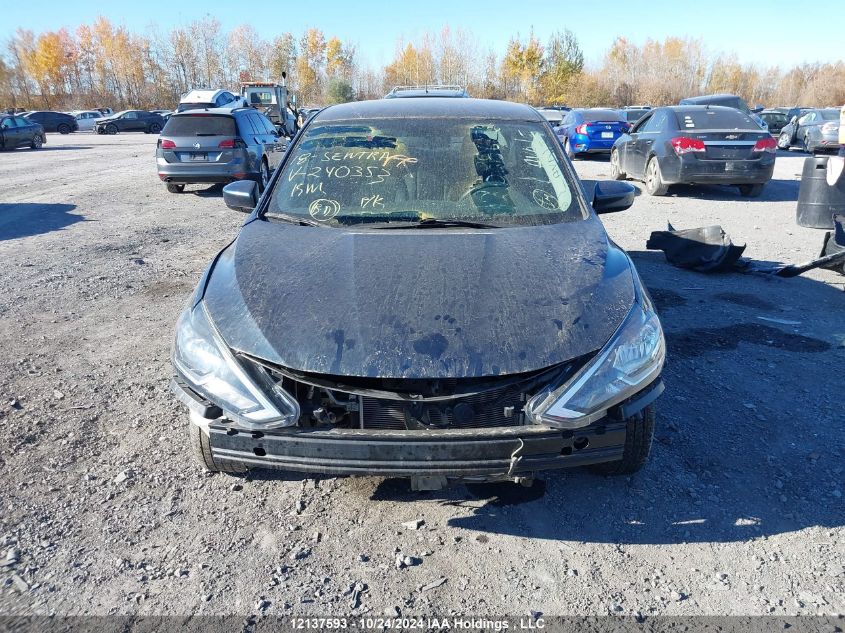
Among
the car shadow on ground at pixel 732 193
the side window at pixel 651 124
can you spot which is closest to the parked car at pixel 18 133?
the side window at pixel 651 124

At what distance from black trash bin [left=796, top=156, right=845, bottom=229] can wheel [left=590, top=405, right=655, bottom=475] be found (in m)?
6.87

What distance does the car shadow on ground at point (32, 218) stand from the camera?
903 cm

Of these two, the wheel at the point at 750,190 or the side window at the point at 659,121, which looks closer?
the wheel at the point at 750,190

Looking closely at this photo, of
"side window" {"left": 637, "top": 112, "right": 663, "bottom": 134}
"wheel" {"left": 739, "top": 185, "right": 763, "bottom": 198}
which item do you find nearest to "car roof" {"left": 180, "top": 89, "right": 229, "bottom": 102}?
"side window" {"left": 637, "top": 112, "right": 663, "bottom": 134}

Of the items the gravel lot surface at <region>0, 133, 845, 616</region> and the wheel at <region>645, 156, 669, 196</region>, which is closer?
the gravel lot surface at <region>0, 133, 845, 616</region>

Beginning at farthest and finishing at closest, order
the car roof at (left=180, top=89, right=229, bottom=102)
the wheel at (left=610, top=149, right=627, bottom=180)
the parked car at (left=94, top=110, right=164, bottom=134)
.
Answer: the parked car at (left=94, top=110, right=164, bottom=134) → the car roof at (left=180, top=89, right=229, bottom=102) → the wheel at (left=610, top=149, right=627, bottom=180)

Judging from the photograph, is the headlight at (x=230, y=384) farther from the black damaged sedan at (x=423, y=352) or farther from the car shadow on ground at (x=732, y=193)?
the car shadow on ground at (x=732, y=193)

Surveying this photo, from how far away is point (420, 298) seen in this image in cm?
264

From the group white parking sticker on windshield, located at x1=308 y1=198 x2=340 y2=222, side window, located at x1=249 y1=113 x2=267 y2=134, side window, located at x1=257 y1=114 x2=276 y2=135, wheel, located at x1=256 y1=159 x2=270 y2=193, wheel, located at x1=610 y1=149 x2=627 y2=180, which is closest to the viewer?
white parking sticker on windshield, located at x1=308 y1=198 x2=340 y2=222

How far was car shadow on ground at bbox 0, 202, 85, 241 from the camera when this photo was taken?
903cm

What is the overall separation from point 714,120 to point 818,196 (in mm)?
3311

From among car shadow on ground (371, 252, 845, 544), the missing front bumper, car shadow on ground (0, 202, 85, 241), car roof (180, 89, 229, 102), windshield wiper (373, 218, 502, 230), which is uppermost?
car roof (180, 89, 229, 102)

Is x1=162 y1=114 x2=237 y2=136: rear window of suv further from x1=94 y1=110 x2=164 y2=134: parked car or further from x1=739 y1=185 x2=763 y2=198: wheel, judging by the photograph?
x1=94 y1=110 x2=164 y2=134: parked car

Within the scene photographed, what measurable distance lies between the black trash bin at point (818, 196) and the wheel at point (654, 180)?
2957 millimetres
